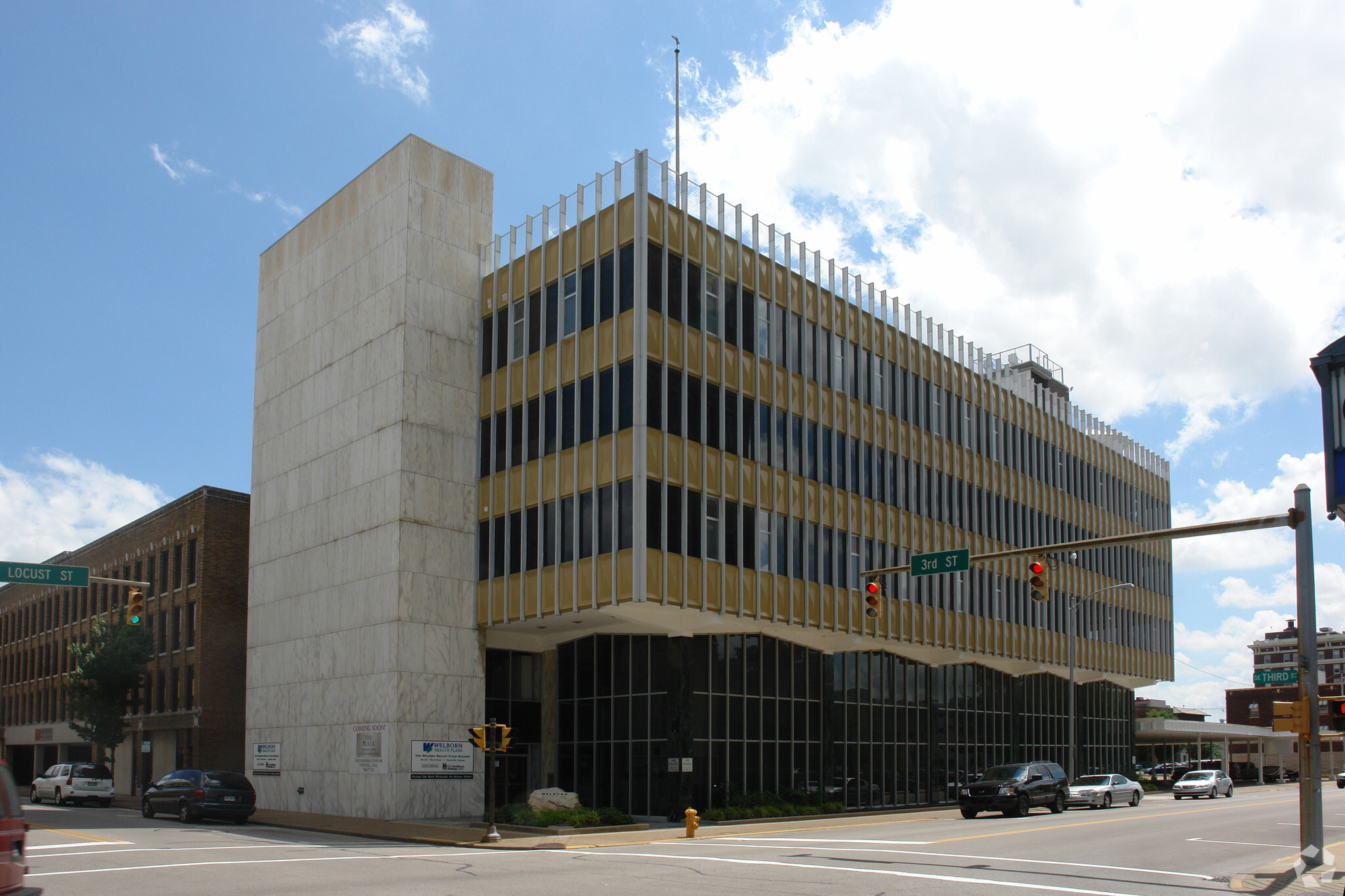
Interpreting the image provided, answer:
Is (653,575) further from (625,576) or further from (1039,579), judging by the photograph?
(1039,579)

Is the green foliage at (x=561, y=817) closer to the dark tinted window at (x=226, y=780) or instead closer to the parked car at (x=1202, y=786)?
the dark tinted window at (x=226, y=780)

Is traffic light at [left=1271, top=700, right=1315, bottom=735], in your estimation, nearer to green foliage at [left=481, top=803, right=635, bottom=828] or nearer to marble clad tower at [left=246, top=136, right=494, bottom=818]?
green foliage at [left=481, top=803, right=635, bottom=828]

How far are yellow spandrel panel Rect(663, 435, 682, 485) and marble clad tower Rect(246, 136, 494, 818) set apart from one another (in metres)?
8.91

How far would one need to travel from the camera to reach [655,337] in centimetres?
3403

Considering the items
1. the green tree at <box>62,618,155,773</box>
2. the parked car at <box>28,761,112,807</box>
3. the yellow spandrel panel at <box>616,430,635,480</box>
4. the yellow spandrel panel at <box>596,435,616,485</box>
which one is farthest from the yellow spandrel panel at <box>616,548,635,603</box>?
the green tree at <box>62,618,155,773</box>

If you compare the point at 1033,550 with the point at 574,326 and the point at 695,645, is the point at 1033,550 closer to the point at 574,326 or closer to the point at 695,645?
the point at 695,645

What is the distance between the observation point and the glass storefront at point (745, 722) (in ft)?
117

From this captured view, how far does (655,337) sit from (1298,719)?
790 inches

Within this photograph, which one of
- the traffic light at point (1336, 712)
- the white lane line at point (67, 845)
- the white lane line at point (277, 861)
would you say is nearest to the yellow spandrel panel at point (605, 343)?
the white lane line at point (277, 861)

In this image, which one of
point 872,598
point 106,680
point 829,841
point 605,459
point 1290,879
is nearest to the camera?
point 1290,879

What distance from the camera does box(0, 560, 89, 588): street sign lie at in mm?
27250

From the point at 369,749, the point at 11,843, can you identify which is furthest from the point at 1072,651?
the point at 11,843

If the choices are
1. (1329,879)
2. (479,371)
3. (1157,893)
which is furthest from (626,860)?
(479,371)

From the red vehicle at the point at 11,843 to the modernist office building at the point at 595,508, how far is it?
69.5 feet
